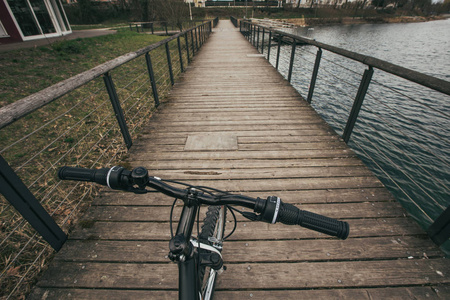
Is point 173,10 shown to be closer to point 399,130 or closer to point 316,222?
point 399,130

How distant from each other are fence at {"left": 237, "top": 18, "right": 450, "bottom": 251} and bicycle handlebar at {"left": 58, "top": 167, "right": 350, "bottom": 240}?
1.15m

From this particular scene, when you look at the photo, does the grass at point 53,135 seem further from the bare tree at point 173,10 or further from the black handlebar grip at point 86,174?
the bare tree at point 173,10

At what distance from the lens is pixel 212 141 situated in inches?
133

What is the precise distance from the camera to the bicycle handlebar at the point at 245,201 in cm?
83

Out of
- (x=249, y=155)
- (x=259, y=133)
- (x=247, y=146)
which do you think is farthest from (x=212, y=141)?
(x=259, y=133)

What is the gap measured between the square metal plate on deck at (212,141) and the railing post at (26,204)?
Result: 1.83 metres

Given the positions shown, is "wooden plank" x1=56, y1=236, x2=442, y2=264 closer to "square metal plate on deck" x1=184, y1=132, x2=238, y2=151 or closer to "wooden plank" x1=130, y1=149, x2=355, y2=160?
"wooden plank" x1=130, y1=149, x2=355, y2=160

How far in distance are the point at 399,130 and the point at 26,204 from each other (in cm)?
387

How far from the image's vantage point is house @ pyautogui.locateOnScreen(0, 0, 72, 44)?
1177 centimetres

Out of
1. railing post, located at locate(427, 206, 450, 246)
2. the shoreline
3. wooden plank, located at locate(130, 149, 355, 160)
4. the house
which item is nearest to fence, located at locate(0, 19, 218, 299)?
wooden plank, located at locate(130, 149, 355, 160)

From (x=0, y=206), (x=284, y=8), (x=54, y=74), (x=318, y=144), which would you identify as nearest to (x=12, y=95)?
(x=54, y=74)

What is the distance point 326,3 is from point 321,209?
2873 inches

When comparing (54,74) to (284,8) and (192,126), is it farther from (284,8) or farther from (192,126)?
(284,8)

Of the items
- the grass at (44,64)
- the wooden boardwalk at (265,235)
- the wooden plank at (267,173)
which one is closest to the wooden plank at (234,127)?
the wooden boardwalk at (265,235)
